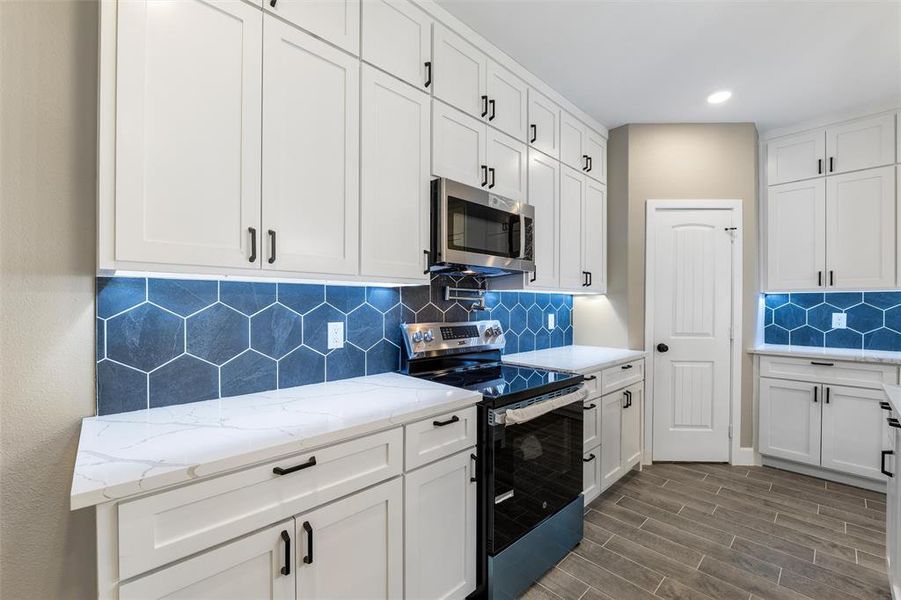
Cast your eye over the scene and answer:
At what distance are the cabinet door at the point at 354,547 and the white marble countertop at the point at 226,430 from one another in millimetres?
223

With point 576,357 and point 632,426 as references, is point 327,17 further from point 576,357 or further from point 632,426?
point 632,426

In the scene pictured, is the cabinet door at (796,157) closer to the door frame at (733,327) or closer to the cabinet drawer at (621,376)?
the door frame at (733,327)

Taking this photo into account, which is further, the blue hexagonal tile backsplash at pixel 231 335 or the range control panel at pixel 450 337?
the range control panel at pixel 450 337

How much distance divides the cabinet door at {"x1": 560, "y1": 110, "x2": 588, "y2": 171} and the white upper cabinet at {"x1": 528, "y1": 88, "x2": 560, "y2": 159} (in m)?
0.07

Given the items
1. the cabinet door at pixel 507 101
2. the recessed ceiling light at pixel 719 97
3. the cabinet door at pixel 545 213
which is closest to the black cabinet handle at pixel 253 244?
the cabinet door at pixel 507 101

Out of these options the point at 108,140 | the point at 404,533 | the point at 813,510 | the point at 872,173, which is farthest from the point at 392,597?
the point at 872,173

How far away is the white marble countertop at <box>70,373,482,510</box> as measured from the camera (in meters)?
0.89

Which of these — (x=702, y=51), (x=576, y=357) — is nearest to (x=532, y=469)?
(x=576, y=357)

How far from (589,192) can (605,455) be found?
1908mm

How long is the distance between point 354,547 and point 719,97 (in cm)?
351

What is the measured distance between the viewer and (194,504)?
0.96 m

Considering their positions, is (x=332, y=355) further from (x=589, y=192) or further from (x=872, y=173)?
(x=872, y=173)

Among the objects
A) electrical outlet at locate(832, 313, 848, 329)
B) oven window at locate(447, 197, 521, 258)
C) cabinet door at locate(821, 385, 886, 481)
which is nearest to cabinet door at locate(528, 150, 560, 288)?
oven window at locate(447, 197, 521, 258)

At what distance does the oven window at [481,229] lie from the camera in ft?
6.40
